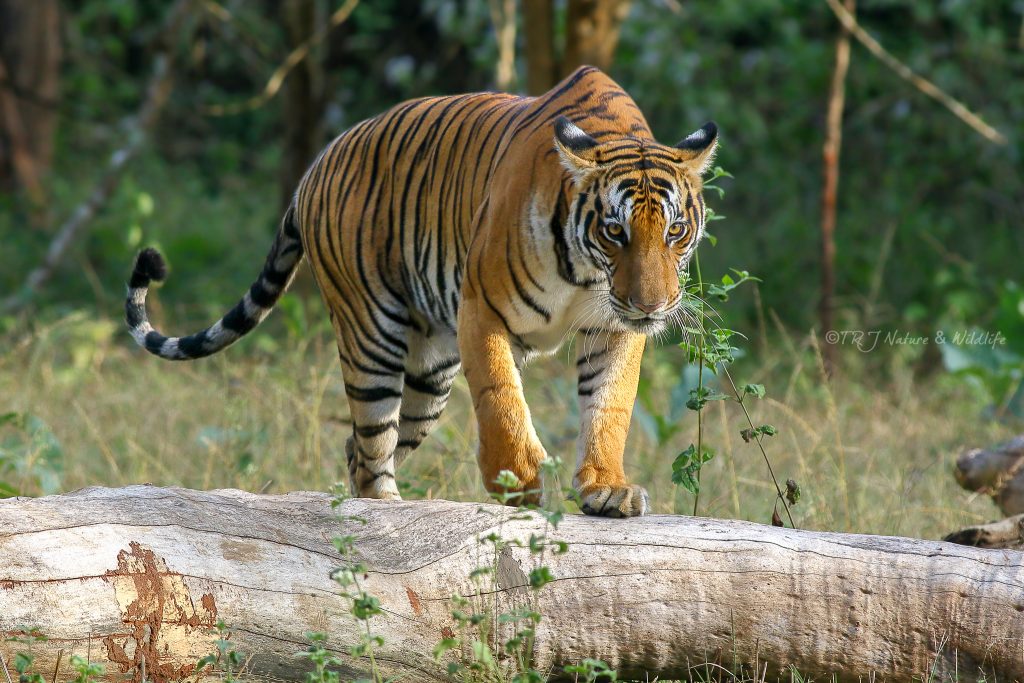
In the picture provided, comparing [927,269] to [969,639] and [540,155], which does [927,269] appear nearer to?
[540,155]

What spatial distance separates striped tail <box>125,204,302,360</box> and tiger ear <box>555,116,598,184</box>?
1.43m

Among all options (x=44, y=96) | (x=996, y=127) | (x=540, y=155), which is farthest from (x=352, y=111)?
(x=540, y=155)

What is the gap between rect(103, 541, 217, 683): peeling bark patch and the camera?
2.50 m

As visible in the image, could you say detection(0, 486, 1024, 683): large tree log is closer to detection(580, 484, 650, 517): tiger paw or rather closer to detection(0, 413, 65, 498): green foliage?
detection(580, 484, 650, 517): tiger paw

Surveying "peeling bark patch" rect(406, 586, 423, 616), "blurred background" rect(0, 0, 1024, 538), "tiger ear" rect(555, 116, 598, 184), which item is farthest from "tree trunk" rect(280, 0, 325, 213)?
"peeling bark patch" rect(406, 586, 423, 616)

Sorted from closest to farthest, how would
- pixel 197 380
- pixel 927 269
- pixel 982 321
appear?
pixel 197 380, pixel 982 321, pixel 927 269

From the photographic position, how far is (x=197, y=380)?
265 inches

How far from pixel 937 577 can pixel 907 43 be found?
878 centimetres

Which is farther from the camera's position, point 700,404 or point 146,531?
point 700,404

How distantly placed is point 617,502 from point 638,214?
74 centimetres

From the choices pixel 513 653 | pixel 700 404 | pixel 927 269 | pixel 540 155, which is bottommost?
pixel 513 653

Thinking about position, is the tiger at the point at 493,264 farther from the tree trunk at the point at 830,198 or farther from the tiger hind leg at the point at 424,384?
the tree trunk at the point at 830,198

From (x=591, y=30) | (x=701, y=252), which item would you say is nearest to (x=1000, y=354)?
(x=591, y=30)

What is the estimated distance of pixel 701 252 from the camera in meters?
9.85
